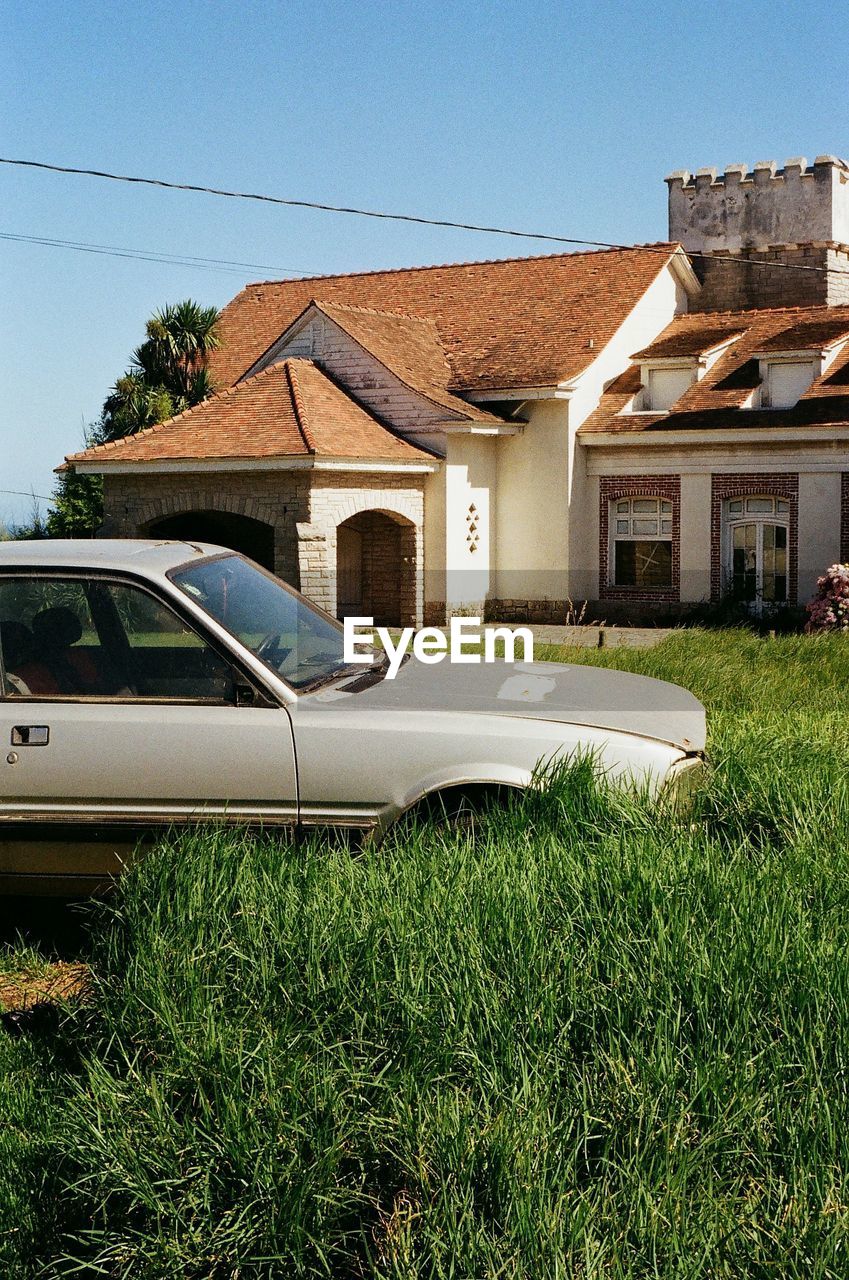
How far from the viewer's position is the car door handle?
19.3ft


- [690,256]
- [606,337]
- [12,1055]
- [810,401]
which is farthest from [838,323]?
[12,1055]

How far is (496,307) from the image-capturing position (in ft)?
103

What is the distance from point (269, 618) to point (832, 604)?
1799cm

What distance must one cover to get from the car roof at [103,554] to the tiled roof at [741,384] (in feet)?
67.5

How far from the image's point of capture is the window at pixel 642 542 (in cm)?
2775

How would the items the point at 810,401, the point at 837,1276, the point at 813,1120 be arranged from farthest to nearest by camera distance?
the point at 810,401 → the point at 813,1120 → the point at 837,1276

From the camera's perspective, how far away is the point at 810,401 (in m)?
26.4

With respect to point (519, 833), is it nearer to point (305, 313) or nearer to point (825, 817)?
point (825, 817)

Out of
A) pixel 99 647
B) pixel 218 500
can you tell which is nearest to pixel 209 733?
pixel 99 647

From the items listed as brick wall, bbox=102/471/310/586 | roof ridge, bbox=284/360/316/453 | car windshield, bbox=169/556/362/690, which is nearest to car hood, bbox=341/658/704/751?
car windshield, bbox=169/556/362/690

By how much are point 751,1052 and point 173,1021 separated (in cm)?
158

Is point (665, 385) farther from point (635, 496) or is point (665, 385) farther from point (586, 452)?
point (635, 496)

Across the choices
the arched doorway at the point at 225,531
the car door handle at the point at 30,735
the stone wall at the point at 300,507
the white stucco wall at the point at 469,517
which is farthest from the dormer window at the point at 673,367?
the car door handle at the point at 30,735

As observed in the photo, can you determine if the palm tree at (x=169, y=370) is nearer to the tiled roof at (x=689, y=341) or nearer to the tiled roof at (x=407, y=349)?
the tiled roof at (x=407, y=349)
